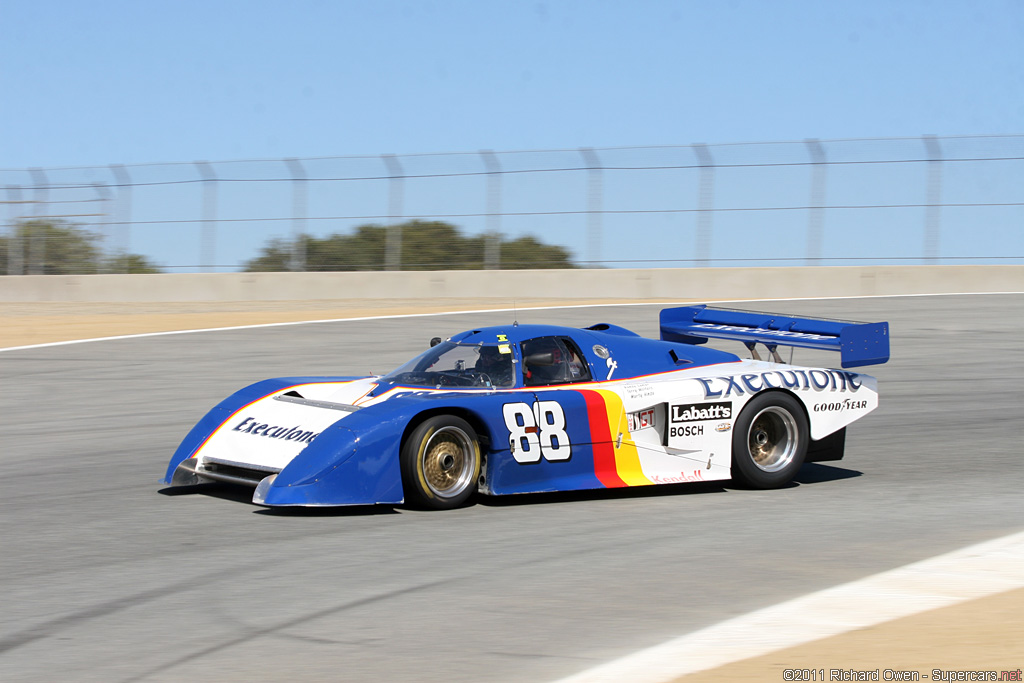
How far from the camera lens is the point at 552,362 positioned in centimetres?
794

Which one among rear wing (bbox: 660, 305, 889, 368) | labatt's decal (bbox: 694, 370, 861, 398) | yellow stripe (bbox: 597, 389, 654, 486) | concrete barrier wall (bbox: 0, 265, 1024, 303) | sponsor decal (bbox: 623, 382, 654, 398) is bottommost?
yellow stripe (bbox: 597, 389, 654, 486)

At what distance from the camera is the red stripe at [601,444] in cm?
768

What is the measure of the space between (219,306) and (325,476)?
17112 millimetres

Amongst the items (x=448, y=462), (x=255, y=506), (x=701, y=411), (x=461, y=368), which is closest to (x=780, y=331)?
(x=701, y=411)

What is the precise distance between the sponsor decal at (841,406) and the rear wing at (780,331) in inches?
10.6

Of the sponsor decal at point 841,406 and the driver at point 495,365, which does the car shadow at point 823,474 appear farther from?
the driver at point 495,365

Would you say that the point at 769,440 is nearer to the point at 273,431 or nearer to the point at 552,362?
the point at 552,362

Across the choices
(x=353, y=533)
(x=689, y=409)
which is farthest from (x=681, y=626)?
(x=689, y=409)

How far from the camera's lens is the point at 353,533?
6.60 meters

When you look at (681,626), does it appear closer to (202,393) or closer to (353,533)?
(353,533)

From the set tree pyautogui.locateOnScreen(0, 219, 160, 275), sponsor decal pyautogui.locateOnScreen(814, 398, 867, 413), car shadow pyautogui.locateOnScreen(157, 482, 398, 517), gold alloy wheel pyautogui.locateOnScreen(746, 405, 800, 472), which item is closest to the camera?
car shadow pyautogui.locateOnScreen(157, 482, 398, 517)

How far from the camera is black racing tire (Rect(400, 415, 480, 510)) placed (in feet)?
23.3

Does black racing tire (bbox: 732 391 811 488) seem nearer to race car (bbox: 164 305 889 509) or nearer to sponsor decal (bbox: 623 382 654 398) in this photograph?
race car (bbox: 164 305 889 509)

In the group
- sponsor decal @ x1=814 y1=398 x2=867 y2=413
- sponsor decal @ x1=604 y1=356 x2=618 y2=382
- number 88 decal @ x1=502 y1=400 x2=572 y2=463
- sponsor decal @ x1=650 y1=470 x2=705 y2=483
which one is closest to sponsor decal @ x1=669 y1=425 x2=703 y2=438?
sponsor decal @ x1=650 y1=470 x2=705 y2=483
